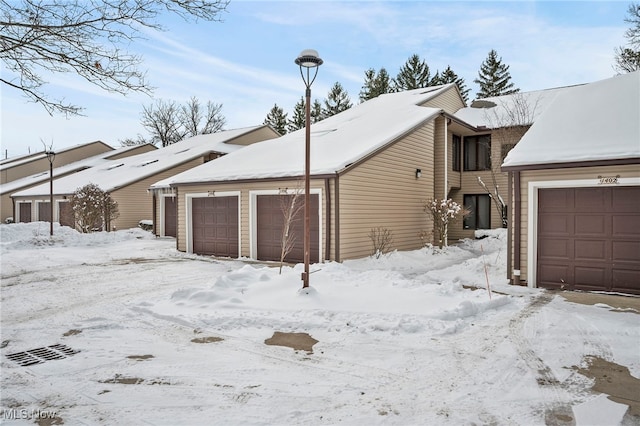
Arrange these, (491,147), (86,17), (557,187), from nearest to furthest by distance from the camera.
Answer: (86,17)
(557,187)
(491,147)

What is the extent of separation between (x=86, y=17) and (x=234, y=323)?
4.21 meters

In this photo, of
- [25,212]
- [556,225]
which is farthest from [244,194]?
[25,212]

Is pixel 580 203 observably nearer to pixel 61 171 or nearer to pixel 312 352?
pixel 312 352

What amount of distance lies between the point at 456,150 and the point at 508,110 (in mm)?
2896

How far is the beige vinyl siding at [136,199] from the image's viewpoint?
2244 centimetres

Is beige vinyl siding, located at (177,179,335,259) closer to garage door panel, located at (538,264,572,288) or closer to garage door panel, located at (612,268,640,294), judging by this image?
garage door panel, located at (538,264,572,288)

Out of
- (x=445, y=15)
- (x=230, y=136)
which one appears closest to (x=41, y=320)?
(x=445, y=15)

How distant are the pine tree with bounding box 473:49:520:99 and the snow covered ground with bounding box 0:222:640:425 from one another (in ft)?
109

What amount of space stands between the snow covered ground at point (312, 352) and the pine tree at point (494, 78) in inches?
1306

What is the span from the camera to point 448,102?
20.0m

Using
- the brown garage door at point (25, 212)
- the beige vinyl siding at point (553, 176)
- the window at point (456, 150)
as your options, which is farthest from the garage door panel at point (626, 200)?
the brown garage door at point (25, 212)

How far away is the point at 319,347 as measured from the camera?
4.73 meters

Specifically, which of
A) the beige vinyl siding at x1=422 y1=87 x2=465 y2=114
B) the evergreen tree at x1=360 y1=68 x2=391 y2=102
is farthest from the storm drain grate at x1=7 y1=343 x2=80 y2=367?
the evergreen tree at x1=360 y1=68 x2=391 y2=102

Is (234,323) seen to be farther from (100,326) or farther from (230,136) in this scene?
(230,136)
